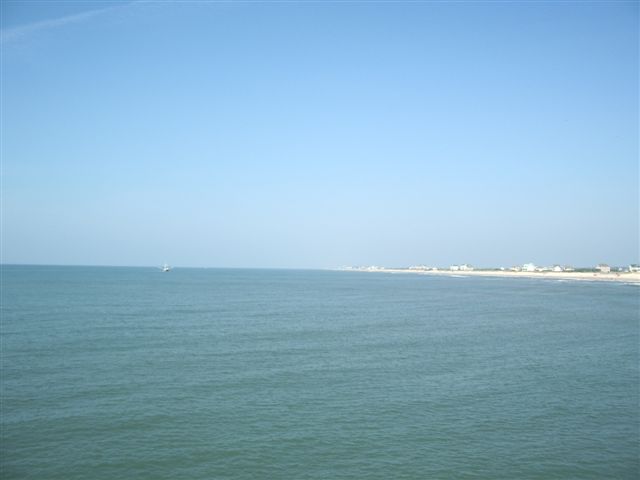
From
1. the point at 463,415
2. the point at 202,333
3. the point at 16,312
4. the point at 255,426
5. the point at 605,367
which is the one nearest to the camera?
the point at 255,426

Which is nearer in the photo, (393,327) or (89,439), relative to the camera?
(89,439)

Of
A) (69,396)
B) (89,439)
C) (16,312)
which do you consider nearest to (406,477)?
(89,439)

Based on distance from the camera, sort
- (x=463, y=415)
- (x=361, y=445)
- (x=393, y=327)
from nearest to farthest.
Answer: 1. (x=361, y=445)
2. (x=463, y=415)
3. (x=393, y=327)

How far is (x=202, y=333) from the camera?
154ft

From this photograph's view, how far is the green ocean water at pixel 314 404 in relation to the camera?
61.3 feet

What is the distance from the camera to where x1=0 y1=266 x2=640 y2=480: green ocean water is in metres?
18.7

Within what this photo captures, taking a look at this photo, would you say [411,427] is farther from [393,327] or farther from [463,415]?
[393,327]

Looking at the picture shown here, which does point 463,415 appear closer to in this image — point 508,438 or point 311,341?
point 508,438

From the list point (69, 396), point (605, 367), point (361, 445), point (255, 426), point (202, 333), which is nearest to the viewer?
point (361, 445)

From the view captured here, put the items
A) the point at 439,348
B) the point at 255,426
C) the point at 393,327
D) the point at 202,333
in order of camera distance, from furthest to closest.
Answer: the point at 393,327 < the point at 202,333 < the point at 439,348 < the point at 255,426

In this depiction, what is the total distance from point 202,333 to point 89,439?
1050 inches

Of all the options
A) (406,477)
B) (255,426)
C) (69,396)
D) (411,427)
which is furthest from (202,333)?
(406,477)

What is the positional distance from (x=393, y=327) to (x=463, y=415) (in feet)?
97.9

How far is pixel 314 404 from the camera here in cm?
2492
